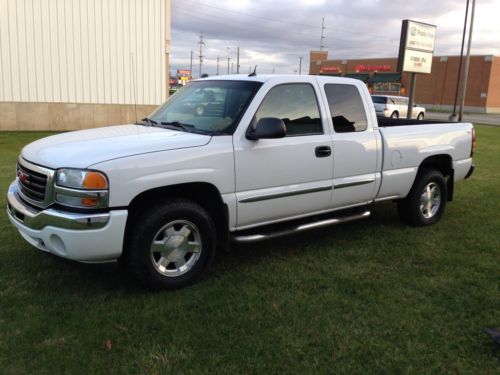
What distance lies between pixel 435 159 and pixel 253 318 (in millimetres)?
3741

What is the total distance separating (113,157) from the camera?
3590 mm

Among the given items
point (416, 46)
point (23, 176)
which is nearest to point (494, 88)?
point (416, 46)

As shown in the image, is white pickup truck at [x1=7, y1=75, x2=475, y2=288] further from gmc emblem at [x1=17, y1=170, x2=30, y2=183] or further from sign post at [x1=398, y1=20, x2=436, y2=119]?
sign post at [x1=398, y1=20, x2=436, y2=119]

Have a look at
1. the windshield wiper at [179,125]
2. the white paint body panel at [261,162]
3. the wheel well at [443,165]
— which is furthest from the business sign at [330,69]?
the windshield wiper at [179,125]

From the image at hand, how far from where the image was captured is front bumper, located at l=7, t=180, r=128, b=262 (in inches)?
138

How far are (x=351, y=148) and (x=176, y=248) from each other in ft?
7.04

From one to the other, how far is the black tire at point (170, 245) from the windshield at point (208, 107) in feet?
2.59

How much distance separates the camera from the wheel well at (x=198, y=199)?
12.8ft

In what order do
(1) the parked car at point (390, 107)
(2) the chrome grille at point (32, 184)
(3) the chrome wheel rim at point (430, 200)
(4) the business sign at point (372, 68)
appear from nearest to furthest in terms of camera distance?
(2) the chrome grille at point (32, 184) < (3) the chrome wheel rim at point (430, 200) < (1) the parked car at point (390, 107) < (4) the business sign at point (372, 68)

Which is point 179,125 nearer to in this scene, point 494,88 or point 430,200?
point 430,200

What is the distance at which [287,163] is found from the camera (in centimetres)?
449

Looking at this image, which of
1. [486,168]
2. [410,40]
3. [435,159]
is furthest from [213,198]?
[410,40]

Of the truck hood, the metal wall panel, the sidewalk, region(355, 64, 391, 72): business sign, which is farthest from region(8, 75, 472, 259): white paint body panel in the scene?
region(355, 64, 391, 72): business sign

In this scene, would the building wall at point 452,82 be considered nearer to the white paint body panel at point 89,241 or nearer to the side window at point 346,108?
the side window at point 346,108
